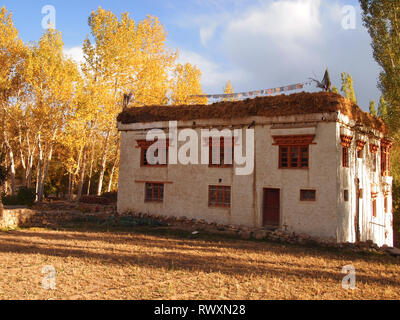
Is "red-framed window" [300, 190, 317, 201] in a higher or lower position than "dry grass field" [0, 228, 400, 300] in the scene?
higher

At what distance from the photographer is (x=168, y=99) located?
3253cm

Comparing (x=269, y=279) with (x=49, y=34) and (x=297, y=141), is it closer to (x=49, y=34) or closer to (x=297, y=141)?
(x=297, y=141)

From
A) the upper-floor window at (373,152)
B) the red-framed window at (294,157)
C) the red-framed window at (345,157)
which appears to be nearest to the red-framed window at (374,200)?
the upper-floor window at (373,152)

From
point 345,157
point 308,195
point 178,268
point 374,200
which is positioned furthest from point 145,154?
point 374,200

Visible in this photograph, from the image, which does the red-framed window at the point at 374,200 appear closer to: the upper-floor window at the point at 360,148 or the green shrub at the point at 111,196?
the upper-floor window at the point at 360,148

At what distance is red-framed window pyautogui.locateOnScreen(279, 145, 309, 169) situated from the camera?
16.2 metres

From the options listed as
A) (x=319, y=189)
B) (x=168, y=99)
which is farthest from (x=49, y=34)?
(x=319, y=189)

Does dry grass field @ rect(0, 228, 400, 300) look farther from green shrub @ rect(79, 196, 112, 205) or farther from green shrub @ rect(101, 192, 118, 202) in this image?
green shrub @ rect(101, 192, 118, 202)

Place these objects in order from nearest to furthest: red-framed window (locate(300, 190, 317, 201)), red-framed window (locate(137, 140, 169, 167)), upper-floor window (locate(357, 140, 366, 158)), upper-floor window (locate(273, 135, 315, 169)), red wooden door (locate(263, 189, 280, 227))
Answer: red-framed window (locate(300, 190, 317, 201)), upper-floor window (locate(273, 135, 315, 169)), red wooden door (locate(263, 189, 280, 227)), upper-floor window (locate(357, 140, 366, 158)), red-framed window (locate(137, 140, 169, 167))

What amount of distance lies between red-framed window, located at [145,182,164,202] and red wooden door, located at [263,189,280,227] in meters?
5.90

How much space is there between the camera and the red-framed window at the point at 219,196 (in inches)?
707

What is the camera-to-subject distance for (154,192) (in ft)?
65.7

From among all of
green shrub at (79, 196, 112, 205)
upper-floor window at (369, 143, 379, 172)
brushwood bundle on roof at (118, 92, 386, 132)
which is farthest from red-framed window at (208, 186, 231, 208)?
green shrub at (79, 196, 112, 205)

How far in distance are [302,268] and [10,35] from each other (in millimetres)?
25802
